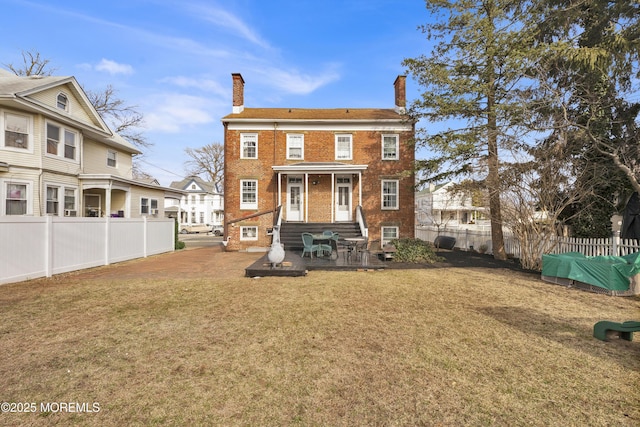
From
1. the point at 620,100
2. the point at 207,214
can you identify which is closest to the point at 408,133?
the point at 620,100

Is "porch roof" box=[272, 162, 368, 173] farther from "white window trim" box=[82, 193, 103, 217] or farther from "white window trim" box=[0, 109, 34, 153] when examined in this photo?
"white window trim" box=[0, 109, 34, 153]

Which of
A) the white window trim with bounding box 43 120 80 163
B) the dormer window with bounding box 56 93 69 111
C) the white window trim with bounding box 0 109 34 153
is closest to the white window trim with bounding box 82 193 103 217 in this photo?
the white window trim with bounding box 43 120 80 163

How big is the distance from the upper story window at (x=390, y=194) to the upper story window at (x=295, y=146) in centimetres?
534

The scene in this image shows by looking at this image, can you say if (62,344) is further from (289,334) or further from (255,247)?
(255,247)

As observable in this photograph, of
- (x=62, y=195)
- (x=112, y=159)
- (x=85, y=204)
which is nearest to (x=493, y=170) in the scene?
(x=62, y=195)

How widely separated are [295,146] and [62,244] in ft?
38.8

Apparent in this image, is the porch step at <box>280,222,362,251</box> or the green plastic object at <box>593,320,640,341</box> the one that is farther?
the porch step at <box>280,222,362,251</box>

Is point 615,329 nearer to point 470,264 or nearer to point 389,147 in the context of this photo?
point 470,264

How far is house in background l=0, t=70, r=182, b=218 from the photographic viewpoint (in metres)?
12.1

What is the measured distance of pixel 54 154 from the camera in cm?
1360

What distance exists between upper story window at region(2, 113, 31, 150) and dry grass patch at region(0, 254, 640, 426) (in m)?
9.16

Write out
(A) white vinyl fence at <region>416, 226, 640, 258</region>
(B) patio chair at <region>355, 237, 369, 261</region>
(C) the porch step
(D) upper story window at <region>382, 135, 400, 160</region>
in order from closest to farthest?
(A) white vinyl fence at <region>416, 226, 640, 258</region> < (B) patio chair at <region>355, 237, 369, 261</region> < (C) the porch step < (D) upper story window at <region>382, 135, 400, 160</region>

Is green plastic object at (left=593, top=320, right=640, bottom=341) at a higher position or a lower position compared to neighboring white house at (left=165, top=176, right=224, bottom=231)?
lower

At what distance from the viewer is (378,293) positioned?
23.4ft
